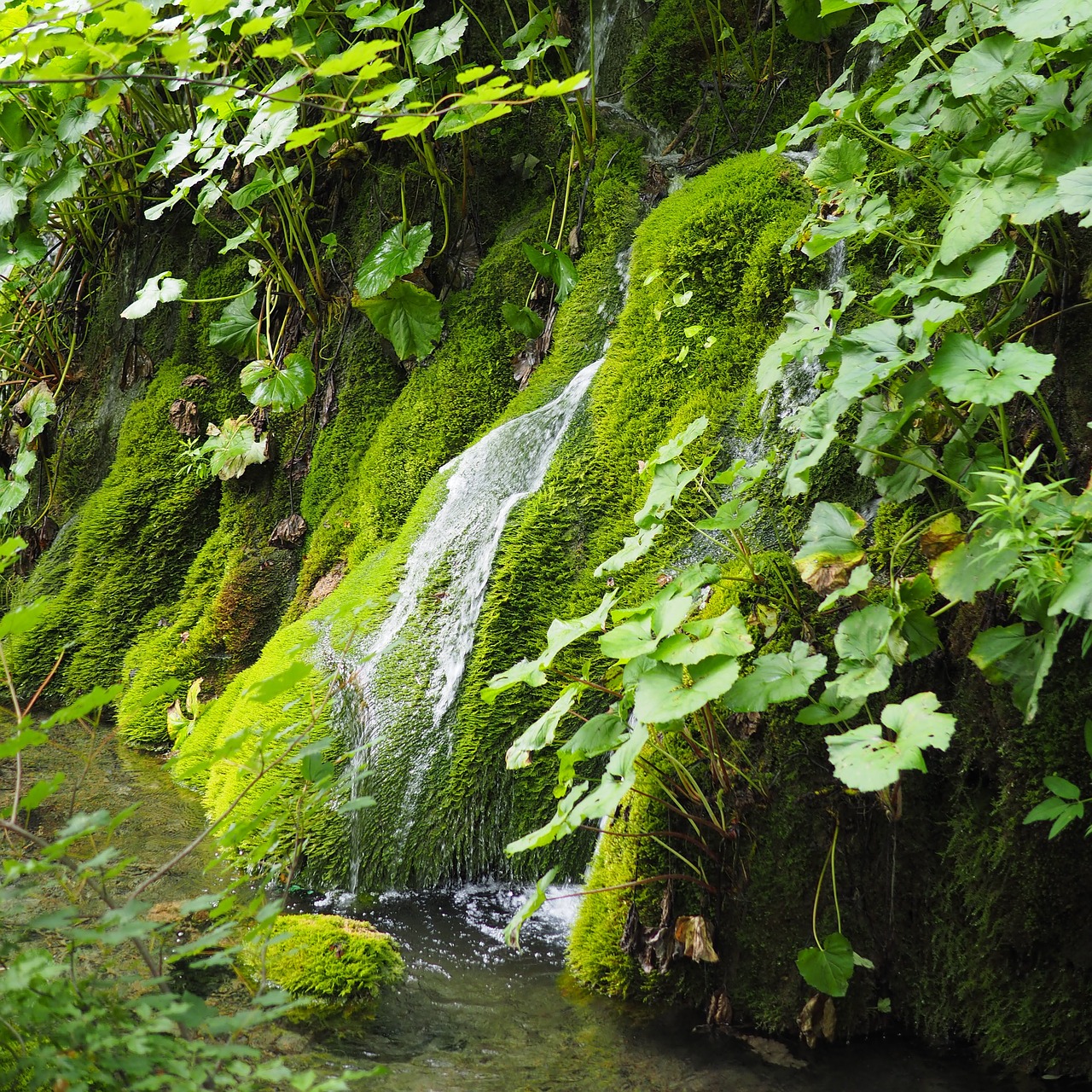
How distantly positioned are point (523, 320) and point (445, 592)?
1.25 m

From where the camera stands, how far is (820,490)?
249 cm

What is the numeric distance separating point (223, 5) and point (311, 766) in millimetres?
1274

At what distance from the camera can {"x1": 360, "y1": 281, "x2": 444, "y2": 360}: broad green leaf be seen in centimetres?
384

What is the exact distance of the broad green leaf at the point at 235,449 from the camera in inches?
177

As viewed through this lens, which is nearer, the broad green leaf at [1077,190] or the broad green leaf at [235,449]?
the broad green leaf at [1077,190]

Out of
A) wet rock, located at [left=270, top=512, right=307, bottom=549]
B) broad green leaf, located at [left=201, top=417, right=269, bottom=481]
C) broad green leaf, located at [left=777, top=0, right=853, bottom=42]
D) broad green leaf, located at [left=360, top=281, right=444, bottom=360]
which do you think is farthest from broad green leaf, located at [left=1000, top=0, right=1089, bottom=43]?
broad green leaf, located at [left=201, top=417, right=269, bottom=481]

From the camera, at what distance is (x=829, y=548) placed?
1986 mm

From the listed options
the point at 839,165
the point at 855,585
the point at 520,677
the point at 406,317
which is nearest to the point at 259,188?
the point at 406,317

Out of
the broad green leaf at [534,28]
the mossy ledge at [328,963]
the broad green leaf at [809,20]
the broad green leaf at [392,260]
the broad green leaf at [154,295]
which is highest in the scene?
the broad green leaf at [534,28]

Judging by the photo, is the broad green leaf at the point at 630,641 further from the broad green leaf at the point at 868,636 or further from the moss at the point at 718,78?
the moss at the point at 718,78

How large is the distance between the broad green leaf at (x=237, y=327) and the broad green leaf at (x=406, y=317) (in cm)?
87

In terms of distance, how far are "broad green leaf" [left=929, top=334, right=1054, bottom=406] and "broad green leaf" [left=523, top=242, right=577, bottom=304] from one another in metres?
2.08

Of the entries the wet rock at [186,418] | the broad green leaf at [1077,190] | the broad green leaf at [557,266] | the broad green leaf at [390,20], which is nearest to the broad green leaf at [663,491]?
the broad green leaf at [1077,190]

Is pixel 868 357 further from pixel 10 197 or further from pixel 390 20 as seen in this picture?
pixel 10 197
